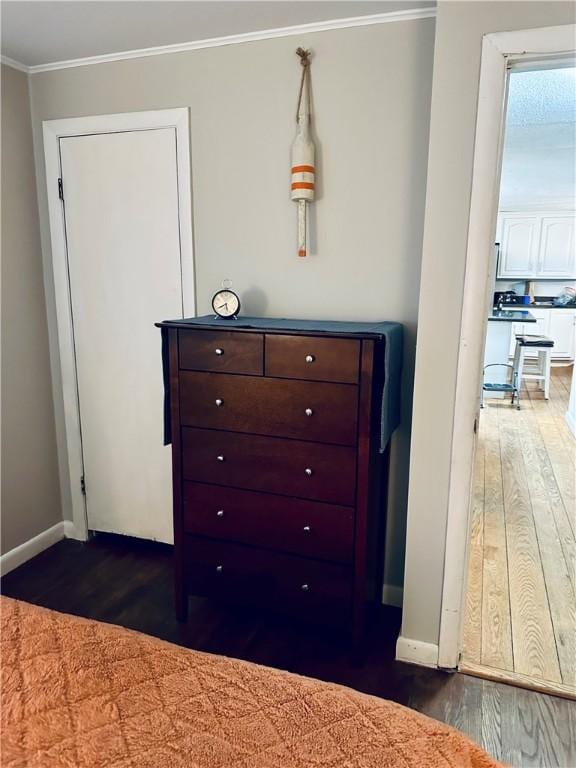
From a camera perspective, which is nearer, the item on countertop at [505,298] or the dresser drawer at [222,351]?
the dresser drawer at [222,351]

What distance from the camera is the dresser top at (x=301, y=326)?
188 cm

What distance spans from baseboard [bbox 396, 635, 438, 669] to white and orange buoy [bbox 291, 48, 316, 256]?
5.60ft

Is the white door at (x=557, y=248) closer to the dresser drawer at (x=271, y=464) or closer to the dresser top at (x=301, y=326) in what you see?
the dresser top at (x=301, y=326)

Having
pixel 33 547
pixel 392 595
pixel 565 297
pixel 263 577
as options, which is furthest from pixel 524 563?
pixel 565 297

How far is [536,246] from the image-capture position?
8.08 metres

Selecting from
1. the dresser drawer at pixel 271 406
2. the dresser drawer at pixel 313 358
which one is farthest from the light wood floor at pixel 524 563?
the dresser drawer at pixel 313 358

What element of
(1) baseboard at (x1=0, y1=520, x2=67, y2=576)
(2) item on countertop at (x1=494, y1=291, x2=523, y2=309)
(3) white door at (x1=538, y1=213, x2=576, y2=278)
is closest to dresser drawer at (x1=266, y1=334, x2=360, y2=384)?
(1) baseboard at (x1=0, y1=520, x2=67, y2=576)

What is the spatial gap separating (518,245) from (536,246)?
25 centimetres

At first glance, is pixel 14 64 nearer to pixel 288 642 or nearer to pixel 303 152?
pixel 303 152

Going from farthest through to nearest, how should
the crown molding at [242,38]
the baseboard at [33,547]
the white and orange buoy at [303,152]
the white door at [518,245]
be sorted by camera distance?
the white door at [518,245], the baseboard at [33,547], the white and orange buoy at [303,152], the crown molding at [242,38]

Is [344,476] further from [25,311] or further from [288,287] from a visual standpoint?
[25,311]

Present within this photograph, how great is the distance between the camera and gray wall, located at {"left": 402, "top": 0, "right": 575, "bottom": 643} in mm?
1689

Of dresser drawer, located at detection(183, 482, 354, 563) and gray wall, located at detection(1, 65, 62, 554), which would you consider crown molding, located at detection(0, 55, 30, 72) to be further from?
dresser drawer, located at detection(183, 482, 354, 563)

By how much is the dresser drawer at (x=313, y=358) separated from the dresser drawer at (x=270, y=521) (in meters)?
0.47
